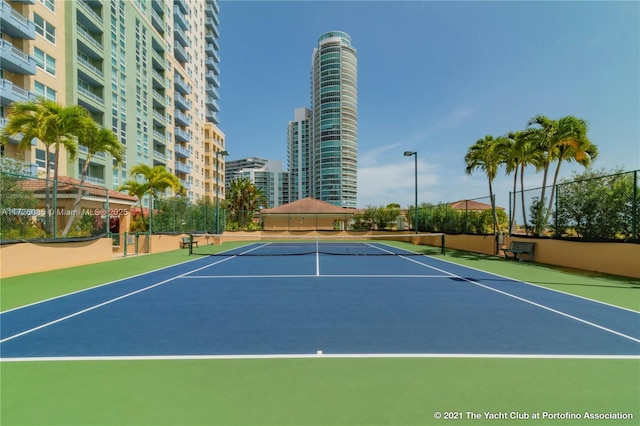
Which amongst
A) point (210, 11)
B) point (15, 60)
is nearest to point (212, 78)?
point (210, 11)

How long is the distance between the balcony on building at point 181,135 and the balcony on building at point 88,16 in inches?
858

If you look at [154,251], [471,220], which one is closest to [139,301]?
[154,251]

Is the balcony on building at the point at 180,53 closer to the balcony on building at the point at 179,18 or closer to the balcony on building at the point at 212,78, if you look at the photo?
the balcony on building at the point at 179,18

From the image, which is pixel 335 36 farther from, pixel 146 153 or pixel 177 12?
pixel 146 153

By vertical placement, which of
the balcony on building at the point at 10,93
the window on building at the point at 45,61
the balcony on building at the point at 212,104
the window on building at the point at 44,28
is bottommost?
the balcony on building at the point at 10,93

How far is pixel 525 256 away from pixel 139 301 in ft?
56.4

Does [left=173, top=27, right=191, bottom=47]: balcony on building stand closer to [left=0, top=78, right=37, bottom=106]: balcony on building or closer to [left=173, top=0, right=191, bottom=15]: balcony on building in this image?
[left=173, top=0, right=191, bottom=15]: balcony on building

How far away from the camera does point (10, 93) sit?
25094 mm

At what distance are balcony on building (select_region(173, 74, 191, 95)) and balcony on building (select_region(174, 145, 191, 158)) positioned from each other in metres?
11.1

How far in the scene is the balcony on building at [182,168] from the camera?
5749cm

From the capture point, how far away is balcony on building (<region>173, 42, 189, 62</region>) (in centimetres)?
5976

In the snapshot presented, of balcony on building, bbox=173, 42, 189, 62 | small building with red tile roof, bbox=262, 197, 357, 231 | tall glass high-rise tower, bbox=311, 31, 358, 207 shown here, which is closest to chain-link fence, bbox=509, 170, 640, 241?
small building with red tile roof, bbox=262, 197, 357, 231

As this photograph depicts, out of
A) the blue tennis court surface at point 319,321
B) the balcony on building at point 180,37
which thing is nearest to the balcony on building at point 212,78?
the balcony on building at point 180,37

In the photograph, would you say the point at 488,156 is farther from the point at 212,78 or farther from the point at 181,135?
the point at 212,78
